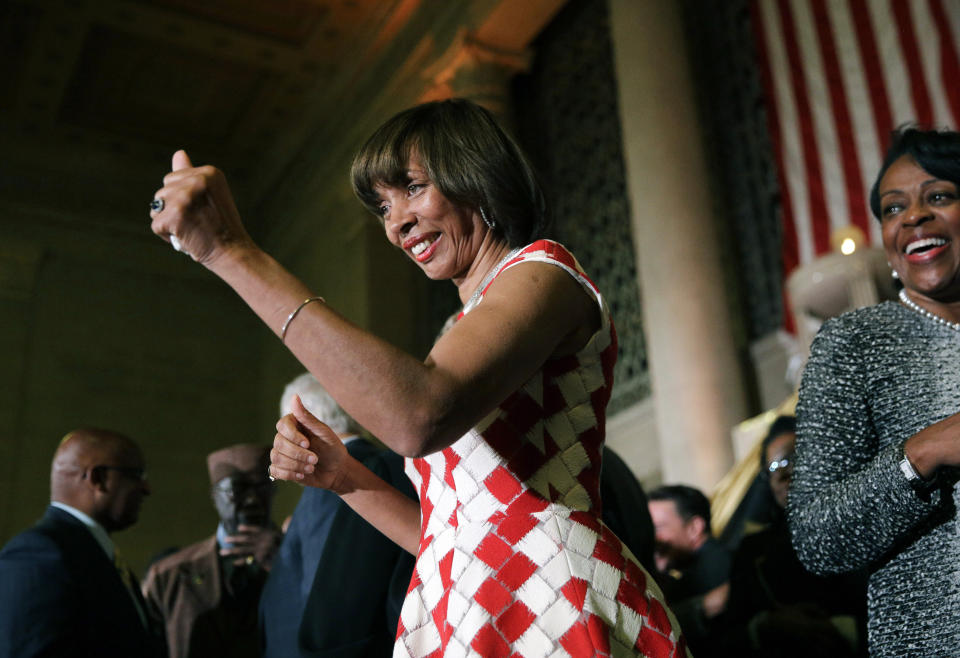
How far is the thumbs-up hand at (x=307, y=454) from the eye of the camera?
1633 mm

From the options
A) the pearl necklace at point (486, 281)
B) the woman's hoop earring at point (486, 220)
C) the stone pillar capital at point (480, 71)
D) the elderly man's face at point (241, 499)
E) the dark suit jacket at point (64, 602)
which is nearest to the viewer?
the pearl necklace at point (486, 281)

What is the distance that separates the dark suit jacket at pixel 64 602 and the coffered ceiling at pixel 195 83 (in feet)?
26.6

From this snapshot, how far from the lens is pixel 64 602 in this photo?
3115 mm

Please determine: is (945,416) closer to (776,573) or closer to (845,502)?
(845,502)

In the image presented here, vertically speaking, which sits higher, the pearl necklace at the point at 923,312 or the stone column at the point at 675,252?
the stone column at the point at 675,252

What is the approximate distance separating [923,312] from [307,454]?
1124 millimetres

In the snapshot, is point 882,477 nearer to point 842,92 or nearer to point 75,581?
point 75,581

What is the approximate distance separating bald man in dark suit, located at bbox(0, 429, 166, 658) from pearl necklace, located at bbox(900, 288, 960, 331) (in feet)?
8.14

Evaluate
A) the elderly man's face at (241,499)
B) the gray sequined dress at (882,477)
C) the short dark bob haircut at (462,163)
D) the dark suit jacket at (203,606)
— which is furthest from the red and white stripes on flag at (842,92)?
the short dark bob haircut at (462,163)

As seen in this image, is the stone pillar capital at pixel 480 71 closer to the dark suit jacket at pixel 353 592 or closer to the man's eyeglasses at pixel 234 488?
the man's eyeglasses at pixel 234 488

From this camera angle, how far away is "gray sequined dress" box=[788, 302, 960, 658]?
1.65 metres

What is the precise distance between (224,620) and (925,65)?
5.43 m

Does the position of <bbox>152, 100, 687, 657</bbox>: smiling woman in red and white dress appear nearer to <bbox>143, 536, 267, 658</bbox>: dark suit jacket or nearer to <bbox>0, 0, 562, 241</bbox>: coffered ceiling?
<bbox>143, 536, 267, 658</bbox>: dark suit jacket

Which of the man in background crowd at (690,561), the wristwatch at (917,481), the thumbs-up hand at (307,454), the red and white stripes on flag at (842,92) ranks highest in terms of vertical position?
the red and white stripes on flag at (842,92)
